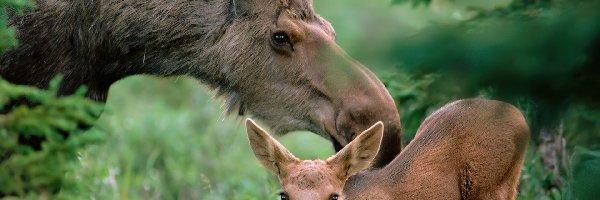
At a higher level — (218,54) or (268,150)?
(218,54)

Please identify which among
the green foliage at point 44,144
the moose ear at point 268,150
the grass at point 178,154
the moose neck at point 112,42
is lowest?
the grass at point 178,154

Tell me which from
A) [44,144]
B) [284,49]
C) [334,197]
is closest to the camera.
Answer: [44,144]

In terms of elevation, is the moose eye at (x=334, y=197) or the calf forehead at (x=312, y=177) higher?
the calf forehead at (x=312, y=177)

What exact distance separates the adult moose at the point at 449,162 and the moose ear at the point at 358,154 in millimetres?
23

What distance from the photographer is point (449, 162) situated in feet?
21.2

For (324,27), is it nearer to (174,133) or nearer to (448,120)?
(448,120)

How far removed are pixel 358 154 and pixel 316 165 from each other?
301mm

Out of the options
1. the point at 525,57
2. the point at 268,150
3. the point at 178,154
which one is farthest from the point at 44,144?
the point at 178,154

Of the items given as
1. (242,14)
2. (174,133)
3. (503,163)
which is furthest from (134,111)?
(503,163)

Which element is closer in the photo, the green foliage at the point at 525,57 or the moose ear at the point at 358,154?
the green foliage at the point at 525,57

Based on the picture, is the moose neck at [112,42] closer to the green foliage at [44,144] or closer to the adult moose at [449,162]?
the adult moose at [449,162]

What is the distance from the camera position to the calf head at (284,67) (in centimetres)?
644

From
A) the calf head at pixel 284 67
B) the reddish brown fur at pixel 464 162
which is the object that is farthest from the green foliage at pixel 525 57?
the calf head at pixel 284 67

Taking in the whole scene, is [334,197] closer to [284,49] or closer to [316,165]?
[316,165]
